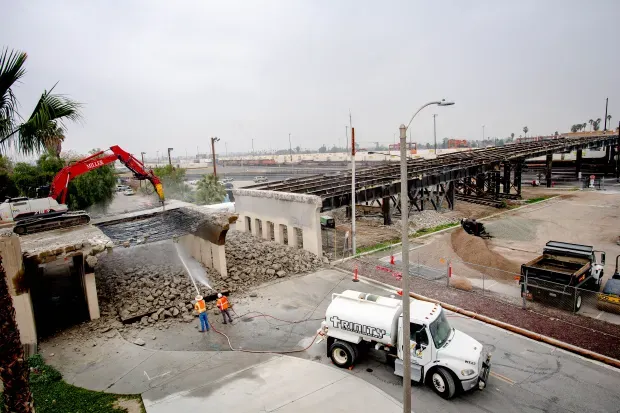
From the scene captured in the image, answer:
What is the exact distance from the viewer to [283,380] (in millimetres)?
12430

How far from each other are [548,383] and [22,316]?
18.2 m

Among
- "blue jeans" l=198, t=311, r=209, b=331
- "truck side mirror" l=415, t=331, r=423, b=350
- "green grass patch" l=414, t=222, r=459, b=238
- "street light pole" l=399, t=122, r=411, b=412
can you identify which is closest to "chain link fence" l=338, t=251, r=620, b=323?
"green grass patch" l=414, t=222, r=459, b=238

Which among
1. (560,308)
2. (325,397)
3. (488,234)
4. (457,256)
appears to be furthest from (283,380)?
(488,234)

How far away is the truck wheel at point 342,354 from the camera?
12695 millimetres

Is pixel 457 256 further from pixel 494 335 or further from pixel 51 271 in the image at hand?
pixel 51 271

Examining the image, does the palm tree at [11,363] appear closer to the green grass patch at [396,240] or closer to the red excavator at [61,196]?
the red excavator at [61,196]

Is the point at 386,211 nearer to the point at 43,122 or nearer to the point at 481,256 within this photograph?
the point at 481,256

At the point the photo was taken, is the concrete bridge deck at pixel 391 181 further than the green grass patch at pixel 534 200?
No

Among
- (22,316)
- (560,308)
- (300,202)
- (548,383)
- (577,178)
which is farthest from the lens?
(577,178)

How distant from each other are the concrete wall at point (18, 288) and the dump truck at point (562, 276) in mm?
19906

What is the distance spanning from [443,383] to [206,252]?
15.6 m

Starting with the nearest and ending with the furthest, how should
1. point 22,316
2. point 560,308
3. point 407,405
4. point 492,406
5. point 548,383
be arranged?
point 407,405 → point 492,406 → point 548,383 → point 22,316 → point 560,308

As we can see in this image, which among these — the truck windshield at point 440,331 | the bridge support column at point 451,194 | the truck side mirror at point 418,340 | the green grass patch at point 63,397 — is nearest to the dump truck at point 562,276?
the truck windshield at point 440,331

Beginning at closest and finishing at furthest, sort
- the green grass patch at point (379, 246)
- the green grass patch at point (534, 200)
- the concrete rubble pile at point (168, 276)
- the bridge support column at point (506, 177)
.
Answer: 1. the concrete rubble pile at point (168, 276)
2. the green grass patch at point (379, 246)
3. the green grass patch at point (534, 200)
4. the bridge support column at point (506, 177)
